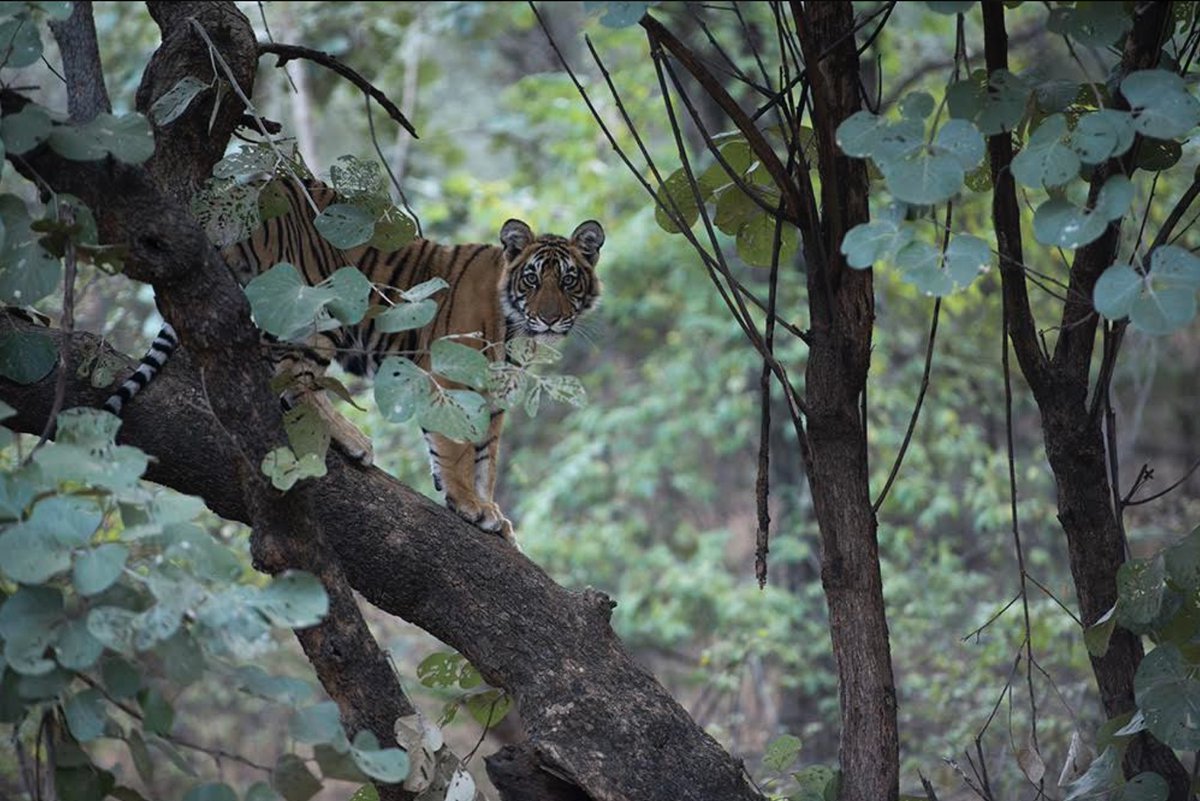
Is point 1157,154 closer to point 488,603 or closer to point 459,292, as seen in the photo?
point 488,603

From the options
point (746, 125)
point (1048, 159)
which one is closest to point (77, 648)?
point (746, 125)

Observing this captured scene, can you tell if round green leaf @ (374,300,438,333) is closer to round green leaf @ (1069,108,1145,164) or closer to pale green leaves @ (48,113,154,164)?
pale green leaves @ (48,113,154,164)

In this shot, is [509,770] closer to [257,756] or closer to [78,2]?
[78,2]

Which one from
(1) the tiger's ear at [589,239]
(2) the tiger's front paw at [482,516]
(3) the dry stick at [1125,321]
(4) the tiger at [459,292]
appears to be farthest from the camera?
(1) the tiger's ear at [589,239]

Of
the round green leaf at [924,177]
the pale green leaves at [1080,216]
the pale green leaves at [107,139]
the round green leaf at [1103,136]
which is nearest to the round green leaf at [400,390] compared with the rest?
the pale green leaves at [107,139]

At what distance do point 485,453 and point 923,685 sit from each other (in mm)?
4046

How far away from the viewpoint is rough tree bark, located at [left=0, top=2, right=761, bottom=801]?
2.76m

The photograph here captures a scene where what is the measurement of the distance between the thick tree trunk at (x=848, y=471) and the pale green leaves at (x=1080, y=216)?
568 millimetres

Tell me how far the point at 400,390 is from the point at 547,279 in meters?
2.28

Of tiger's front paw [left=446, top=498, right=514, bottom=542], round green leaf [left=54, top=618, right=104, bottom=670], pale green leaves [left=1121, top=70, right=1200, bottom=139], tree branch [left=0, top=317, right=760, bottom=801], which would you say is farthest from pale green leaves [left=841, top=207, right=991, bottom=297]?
tiger's front paw [left=446, top=498, right=514, bottom=542]

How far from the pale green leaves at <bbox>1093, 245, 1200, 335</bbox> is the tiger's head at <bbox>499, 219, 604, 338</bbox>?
8.71ft

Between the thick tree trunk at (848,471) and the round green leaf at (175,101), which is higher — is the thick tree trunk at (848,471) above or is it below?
below

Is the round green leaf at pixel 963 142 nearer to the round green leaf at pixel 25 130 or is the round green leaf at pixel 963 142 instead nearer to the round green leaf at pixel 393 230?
the round green leaf at pixel 393 230

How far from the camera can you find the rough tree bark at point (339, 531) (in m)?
2.76
